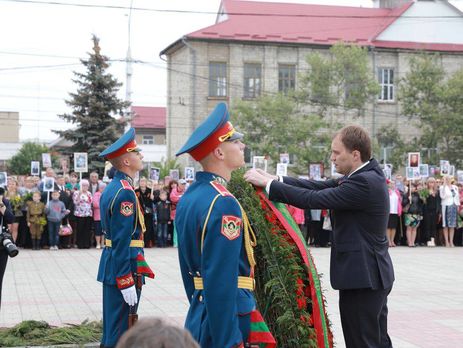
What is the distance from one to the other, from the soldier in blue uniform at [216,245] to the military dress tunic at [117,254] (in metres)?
2.04

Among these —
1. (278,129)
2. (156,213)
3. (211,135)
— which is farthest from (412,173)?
(211,135)

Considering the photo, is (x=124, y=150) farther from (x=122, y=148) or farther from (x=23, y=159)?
(x=23, y=159)

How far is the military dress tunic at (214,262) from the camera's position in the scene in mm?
3916

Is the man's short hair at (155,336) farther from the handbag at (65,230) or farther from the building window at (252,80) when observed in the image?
the building window at (252,80)

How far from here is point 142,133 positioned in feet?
245

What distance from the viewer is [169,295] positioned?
12102 mm

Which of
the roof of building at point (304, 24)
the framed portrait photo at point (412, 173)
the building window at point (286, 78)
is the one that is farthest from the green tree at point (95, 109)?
the framed portrait photo at point (412, 173)

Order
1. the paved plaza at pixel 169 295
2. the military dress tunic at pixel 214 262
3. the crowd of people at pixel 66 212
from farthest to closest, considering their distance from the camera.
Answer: the crowd of people at pixel 66 212 → the paved plaza at pixel 169 295 → the military dress tunic at pixel 214 262

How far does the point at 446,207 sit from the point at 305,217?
14.8 feet

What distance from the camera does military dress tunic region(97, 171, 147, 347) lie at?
6.30 m

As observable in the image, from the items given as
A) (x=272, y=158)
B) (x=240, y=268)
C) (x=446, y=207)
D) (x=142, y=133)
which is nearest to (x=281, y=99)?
(x=272, y=158)

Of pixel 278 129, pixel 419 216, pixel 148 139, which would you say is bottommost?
pixel 419 216

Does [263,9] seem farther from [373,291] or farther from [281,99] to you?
[373,291]

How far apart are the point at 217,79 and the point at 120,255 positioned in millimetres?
42268
